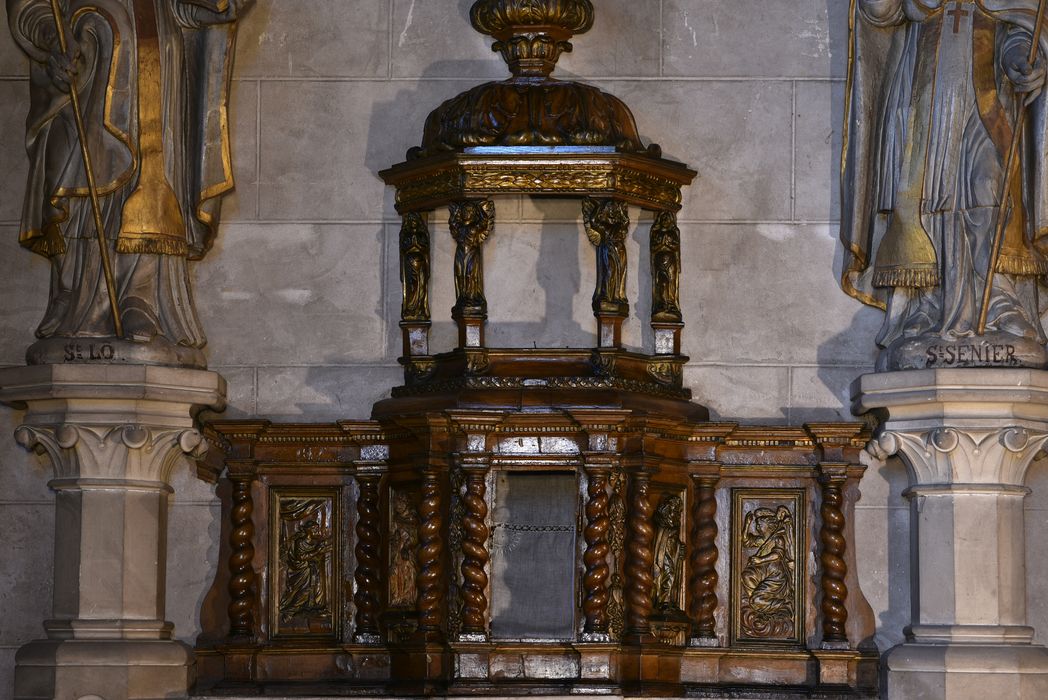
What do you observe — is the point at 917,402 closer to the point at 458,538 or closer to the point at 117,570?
the point at 458,538

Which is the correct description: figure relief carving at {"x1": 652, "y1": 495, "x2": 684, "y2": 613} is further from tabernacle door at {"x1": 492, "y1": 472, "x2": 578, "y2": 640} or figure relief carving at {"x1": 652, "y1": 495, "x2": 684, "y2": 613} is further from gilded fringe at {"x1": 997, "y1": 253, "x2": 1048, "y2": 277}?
gilded fringe at {"x1": 997, "y1": 253, "x2": 1048, "y2": 277}

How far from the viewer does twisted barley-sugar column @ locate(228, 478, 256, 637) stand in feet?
30.9

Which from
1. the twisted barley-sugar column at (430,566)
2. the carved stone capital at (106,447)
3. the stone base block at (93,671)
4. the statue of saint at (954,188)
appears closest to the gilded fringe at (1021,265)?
the statue of saint at (954,188)

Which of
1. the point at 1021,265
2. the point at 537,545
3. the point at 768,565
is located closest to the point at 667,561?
the point at 768,565

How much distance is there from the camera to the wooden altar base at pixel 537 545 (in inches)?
357

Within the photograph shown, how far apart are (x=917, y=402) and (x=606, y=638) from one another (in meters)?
1.58

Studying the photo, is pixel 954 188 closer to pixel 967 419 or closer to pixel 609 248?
pixel 967 419

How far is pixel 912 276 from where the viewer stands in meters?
9.30

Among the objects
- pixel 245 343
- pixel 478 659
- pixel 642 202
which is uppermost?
pixel 642 202

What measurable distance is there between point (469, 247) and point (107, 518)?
73.8 inches

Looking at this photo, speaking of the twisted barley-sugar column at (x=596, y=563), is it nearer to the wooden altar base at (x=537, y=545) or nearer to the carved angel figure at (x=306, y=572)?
the wooden altar base at (x=537, y=545)

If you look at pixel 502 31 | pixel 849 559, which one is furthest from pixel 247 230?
pixel 849 559

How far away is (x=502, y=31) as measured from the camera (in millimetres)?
9672

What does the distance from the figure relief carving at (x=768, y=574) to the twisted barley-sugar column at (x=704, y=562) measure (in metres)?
0.15
